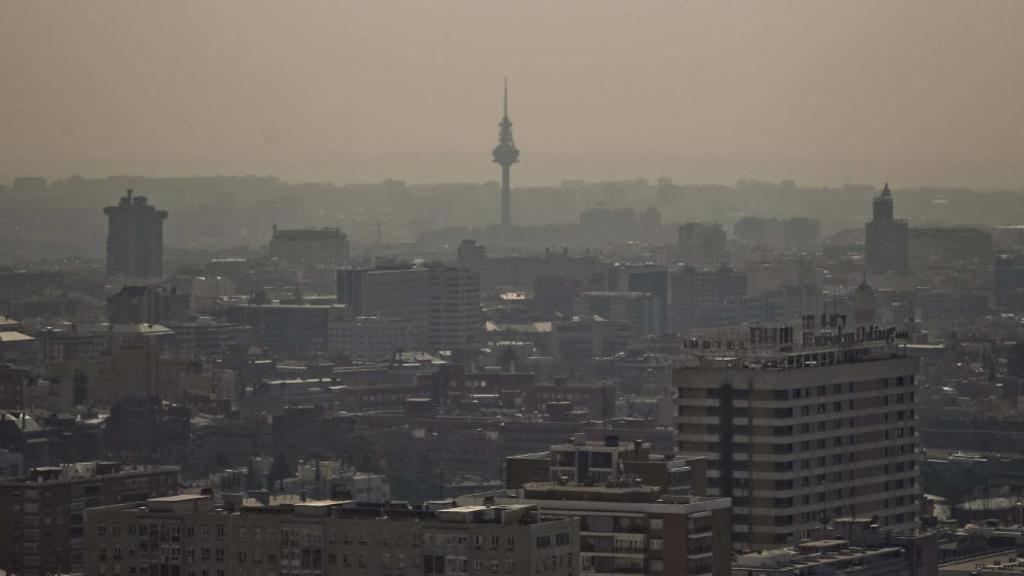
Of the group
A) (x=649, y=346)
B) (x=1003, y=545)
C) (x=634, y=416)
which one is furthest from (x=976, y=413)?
(x=1003, y=545)

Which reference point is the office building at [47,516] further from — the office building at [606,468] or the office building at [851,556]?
the office building at [851,556]

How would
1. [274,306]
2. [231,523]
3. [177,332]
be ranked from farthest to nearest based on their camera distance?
[274,306] → [177,332] → [231,523]

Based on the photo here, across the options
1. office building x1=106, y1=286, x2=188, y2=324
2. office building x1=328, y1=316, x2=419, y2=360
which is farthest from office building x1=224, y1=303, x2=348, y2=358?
office building x1=106, y1=286, x2=188, y2=324

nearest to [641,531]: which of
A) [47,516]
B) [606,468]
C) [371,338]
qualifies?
[606,468]

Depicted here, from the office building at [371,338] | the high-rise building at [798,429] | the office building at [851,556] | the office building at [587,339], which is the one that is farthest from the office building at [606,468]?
the office building at [371,338]

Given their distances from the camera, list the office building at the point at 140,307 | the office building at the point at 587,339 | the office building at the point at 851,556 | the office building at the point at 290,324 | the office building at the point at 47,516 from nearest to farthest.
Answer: the office building at the point at 851,556, the office building at the point at 47,516, the office building at the point at 587,339, the office building at the point at 140,307, the office building at the point at 290,324

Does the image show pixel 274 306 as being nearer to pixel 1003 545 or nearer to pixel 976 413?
pixel 976 413

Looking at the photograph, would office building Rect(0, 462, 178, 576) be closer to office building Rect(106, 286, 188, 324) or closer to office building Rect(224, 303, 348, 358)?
office building Rect(106, 286, 188, 324)
